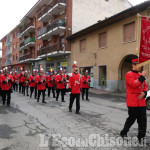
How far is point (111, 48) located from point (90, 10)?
34.2 feet

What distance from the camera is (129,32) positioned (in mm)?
14617

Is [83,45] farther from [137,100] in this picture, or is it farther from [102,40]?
[137,100]

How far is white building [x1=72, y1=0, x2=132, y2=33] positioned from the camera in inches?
912

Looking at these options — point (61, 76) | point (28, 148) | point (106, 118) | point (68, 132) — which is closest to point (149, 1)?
point (61, 76)

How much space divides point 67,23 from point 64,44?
2.84 m

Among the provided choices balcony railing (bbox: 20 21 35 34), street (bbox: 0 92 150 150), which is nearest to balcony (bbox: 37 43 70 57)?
balcony railing (bbox: 20 21 35 34)

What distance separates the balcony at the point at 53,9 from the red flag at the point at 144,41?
819 inches

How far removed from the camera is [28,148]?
356 centimetres

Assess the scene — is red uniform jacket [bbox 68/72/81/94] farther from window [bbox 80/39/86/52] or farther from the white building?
the white building

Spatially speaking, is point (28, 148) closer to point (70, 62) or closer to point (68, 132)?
point (68, 132)

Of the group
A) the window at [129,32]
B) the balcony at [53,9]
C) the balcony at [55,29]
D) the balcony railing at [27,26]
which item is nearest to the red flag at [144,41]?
the window at [129,32]

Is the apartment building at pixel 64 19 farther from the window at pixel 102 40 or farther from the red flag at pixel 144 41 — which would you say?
the red flag at pixel 144 41

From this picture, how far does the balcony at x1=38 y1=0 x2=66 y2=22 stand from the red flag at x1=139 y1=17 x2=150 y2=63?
20.8 m

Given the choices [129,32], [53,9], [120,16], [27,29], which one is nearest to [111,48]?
[129,32]
